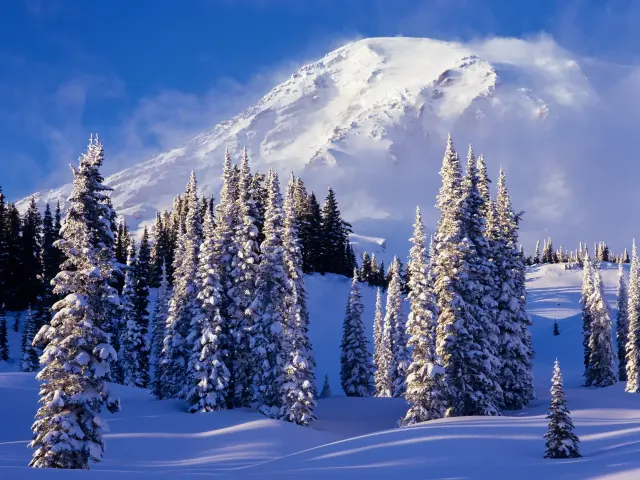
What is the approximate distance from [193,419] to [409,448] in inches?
738

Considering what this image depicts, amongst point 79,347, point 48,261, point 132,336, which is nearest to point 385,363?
point 132,336

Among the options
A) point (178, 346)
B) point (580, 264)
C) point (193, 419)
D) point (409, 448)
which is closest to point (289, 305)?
point (193, 419)

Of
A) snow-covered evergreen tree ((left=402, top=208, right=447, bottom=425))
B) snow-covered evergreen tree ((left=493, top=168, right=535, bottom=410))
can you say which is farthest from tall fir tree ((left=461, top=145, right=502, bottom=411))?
snow-covered evergreen tree ((left=402, top=208, right=447, bottom=425))

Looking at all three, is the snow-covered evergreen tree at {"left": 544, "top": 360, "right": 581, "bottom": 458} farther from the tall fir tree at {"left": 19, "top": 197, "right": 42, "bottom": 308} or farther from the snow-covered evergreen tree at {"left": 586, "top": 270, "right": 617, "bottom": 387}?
the tall fir tree at {"left": 19, "top": 197, "right": 42, "bottom": 308}

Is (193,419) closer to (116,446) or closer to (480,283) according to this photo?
(116,446)

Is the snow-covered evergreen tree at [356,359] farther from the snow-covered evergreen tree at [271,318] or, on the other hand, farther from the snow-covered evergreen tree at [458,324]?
the snow-covered evergreen tree at [458,324]

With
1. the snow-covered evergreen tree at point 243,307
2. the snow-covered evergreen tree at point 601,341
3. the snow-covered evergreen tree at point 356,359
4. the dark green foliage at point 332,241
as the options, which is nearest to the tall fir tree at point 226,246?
the snow-covered evergreen tree at point 243,307

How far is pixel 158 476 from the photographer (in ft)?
56.2

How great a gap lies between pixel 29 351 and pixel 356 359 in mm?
35535

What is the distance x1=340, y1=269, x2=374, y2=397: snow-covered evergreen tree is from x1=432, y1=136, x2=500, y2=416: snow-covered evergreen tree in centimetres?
2498

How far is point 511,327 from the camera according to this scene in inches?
1576

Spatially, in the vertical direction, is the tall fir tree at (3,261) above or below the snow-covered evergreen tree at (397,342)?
above

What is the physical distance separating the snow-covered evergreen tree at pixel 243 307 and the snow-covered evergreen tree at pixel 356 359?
2079 cm

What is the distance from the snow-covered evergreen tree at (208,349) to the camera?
39125 mm
